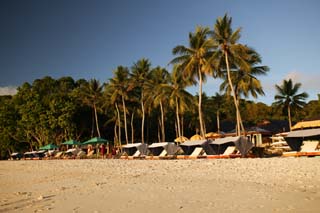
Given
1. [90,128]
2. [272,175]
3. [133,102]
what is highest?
[133,102]

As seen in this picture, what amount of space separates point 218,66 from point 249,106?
42.0 m

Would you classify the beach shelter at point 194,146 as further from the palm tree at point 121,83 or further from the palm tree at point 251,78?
the palm tree at point 121,83

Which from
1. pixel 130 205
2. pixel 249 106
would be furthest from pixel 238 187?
pixel 249 106

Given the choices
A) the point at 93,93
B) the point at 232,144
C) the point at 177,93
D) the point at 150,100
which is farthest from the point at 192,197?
the point at 93,93

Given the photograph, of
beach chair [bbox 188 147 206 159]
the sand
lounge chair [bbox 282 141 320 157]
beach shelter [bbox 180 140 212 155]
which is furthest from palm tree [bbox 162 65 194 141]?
the sand

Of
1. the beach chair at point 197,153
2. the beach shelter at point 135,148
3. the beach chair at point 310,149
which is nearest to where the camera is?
the beach chair at point 310,149

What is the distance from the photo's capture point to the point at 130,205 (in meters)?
6.96

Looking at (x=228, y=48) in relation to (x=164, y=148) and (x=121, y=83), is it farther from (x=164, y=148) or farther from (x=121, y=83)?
(x=121, y=83)

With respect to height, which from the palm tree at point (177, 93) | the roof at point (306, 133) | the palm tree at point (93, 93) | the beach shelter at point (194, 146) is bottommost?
the beach shelter at point (194, 146)

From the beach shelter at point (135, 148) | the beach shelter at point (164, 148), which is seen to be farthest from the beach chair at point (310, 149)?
the beach shelter at point (135, 148)

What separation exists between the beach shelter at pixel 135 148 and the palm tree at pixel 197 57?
5.18 metres

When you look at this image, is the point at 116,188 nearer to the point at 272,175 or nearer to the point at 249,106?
the point at 272,175

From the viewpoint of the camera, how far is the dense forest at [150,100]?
2862 cm

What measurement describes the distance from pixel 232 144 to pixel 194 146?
121 inches
